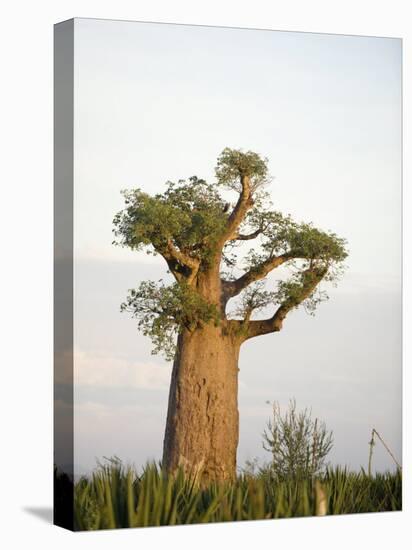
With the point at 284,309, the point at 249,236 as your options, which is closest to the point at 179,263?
the point at 249,236

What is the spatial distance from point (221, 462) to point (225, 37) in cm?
379

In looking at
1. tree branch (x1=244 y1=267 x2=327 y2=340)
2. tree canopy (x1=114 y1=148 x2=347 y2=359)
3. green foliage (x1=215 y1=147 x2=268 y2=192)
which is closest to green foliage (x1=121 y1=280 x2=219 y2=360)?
tree canopy (x1=114 y1=148 x2=347 y2=359)

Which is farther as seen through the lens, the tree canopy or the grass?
the tree canopy

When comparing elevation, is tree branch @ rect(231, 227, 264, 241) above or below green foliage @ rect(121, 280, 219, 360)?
above

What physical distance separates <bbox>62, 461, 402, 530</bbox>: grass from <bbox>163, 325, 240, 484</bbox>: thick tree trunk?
0.20m

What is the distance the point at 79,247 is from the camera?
13312 millimetres

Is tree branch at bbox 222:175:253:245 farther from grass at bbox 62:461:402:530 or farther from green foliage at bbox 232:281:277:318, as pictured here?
grass at bbox 62:461:402:530

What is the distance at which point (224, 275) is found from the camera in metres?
14.1

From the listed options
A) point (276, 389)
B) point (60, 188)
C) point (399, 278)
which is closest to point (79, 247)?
point (60, 188)

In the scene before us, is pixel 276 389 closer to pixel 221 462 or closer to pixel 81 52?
pixel 221 462

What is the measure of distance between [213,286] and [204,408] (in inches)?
43.0

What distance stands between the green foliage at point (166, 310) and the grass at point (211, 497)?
112cm

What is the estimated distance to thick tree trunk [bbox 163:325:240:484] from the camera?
13.9 meters

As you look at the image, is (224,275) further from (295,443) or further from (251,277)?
(295,443)
